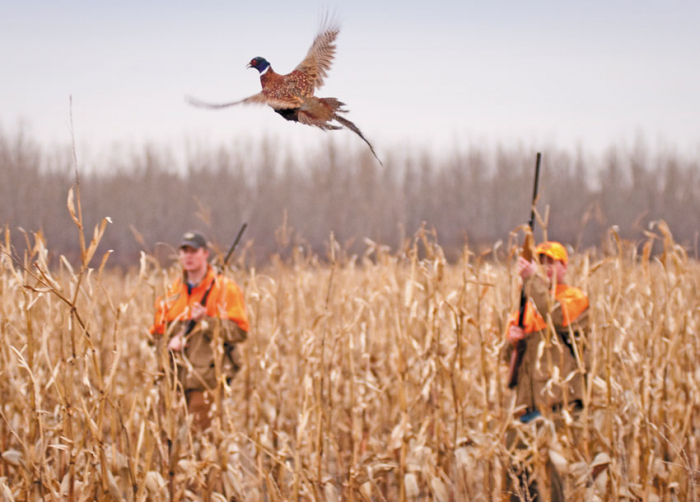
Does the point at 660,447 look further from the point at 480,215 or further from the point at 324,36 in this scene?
the point at 480,215

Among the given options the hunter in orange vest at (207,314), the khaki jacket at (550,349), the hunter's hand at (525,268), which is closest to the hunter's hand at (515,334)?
the khaki jacket at (550,349)

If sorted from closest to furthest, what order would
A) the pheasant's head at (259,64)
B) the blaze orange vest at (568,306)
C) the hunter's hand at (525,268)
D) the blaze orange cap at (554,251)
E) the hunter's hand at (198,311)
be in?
the pheasant's head at (259,64) → the hunter's hand at (525,268) → the blaze orange cap at (554,251) → the blaze orange vest at (568,306) → the hunter's hand at (198,311)

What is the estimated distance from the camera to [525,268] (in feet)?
9.43

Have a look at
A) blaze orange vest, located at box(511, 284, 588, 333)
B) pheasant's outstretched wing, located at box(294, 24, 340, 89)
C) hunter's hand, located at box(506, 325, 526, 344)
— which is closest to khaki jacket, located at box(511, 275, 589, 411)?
blaze orange vest, located at box(511, 284, 588, 333)

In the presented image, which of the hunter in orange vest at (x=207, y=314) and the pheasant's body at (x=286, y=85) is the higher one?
the pheasant's body at (x=286, y=85)

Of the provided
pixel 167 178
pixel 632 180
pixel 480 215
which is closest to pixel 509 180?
pixel 480 215

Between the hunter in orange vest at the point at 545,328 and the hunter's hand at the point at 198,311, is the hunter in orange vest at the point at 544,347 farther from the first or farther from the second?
the hunter's hand at the point at 198,311

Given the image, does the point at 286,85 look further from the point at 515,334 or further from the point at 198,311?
the point at 198,311

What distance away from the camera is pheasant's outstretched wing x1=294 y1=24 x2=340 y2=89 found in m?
0.80

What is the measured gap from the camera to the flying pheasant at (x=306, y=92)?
0.64 m

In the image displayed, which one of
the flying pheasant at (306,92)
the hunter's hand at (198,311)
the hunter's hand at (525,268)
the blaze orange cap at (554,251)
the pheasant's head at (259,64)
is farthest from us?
the hunter's hand at (198,311)

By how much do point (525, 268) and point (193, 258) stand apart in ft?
7.49

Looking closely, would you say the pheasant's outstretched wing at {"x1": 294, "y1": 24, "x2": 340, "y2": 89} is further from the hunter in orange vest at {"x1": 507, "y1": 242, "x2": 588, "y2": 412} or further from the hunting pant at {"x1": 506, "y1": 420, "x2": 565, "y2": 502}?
the hunter in orange vest at {"x1": 507, "y1": 242, "x2": 588, "y2": 412}

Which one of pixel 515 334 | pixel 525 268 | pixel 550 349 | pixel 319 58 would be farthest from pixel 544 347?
pixel 319 58
